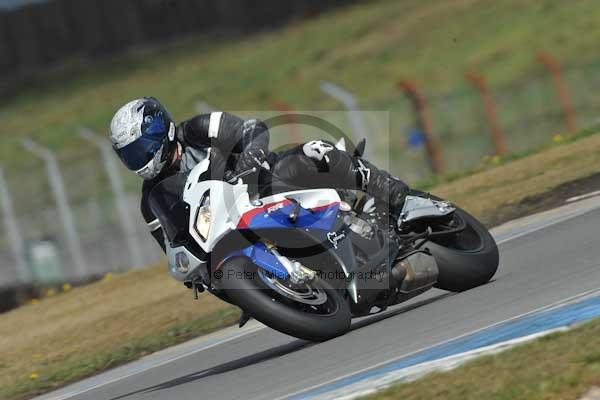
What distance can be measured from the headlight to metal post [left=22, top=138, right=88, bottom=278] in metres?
10.1

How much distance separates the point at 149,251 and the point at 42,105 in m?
14.6

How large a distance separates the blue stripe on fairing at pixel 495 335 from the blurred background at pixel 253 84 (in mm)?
8964

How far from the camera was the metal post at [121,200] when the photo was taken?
682 inches

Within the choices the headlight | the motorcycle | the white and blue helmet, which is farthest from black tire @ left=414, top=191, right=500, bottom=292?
the white and blue helmet

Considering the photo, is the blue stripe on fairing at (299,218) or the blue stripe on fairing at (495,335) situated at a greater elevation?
the blue stripe on fairing at (299,218)

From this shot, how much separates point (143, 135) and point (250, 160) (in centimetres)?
68

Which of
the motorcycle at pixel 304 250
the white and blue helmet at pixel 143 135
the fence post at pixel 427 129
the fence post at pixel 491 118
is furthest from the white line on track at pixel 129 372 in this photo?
the fence post at pixel 491 118

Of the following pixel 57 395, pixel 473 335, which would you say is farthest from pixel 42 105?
pixel 473 335

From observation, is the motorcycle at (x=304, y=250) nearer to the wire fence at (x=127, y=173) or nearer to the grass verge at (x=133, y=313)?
the grass verge at (x=133, y=313)

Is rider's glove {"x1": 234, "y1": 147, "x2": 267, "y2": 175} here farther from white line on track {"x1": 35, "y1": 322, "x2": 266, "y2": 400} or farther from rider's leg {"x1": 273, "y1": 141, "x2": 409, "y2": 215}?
white line on track {"x1": 35, "y1": 322, "x2": 266, "y2": 400}

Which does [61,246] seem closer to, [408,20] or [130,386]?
[130,386]

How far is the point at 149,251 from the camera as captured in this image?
58.3 ft

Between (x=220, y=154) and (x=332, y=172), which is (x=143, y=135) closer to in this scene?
(x=220, y=154)

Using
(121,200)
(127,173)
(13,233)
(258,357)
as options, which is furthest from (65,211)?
(258,357)
